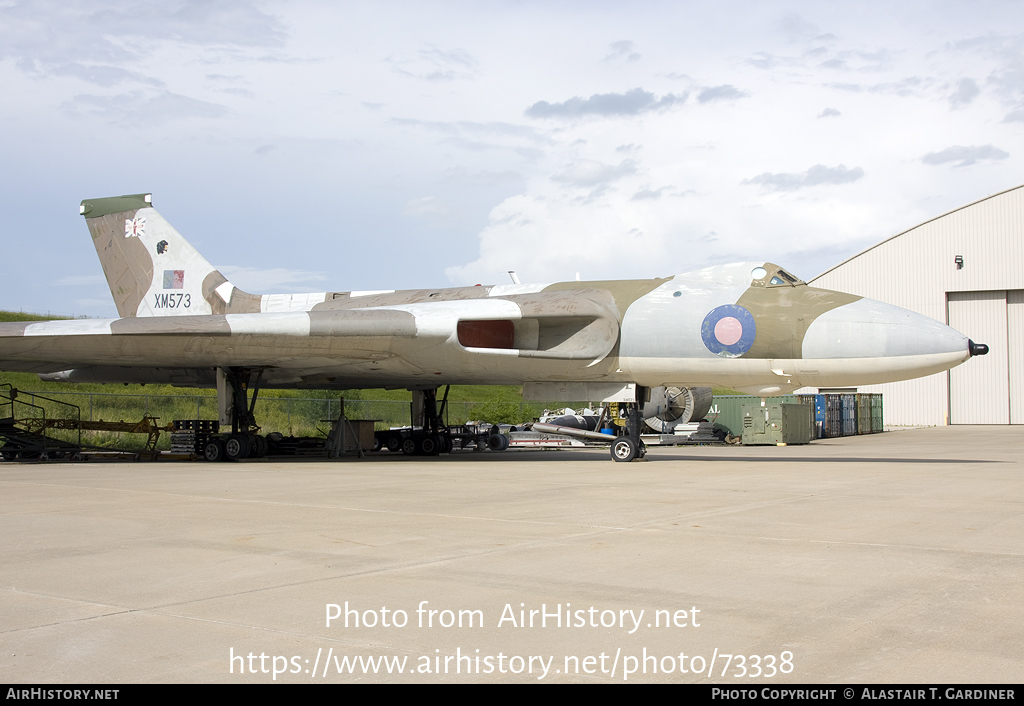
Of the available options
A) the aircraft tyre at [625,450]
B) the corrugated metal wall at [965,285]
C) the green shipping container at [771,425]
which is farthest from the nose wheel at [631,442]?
the corrugated metal wall at [965,285]

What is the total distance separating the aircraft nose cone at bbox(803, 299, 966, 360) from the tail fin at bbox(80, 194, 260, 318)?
1178 cm

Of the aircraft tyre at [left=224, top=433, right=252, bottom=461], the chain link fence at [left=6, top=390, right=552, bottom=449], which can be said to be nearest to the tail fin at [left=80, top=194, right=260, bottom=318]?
the aircraft tyre at [left=224, top=433, right=252, bottom=461]

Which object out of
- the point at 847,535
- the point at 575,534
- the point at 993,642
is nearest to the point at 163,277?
the point at 575,534

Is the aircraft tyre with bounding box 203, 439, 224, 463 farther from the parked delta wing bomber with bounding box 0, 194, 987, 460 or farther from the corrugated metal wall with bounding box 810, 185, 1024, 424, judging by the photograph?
the corrugated metal wall with bounding box 810, 185, 1024, 424

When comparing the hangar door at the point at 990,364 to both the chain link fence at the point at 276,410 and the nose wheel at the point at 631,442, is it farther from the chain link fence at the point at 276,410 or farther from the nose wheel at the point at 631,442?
the nose wheel at the point at 631,442

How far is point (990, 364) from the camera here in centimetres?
4353

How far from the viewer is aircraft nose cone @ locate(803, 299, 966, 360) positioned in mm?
12828

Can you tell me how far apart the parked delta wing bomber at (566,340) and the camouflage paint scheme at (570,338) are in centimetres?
2

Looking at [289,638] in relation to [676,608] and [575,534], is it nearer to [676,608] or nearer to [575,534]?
[676,608]

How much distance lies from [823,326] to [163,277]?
13.9 meters

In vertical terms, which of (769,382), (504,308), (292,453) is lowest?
(292,453)

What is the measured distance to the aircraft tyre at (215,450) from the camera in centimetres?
1677

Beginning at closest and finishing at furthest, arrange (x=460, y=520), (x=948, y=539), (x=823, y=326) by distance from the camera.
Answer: (x=948, y=539) < (x=460, y=520) < (x=823, y=326)

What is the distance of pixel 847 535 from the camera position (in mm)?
6422
